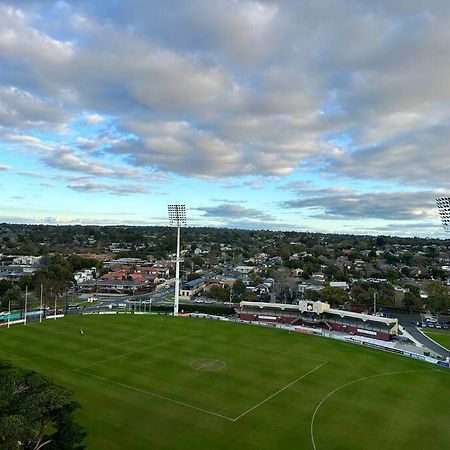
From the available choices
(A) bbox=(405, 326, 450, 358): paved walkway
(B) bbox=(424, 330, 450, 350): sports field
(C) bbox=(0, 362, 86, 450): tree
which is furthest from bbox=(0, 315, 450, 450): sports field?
(B) bbox=(424, 330, 450, 350): sports field

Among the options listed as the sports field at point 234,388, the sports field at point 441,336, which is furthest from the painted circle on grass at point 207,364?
the sports field at point 441,336

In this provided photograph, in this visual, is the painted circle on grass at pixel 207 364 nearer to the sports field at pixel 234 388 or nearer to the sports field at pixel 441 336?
the sports field at pixel 234 388

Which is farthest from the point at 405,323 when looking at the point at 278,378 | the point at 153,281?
the point at 153,281

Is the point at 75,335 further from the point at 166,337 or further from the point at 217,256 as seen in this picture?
the point at 217,256

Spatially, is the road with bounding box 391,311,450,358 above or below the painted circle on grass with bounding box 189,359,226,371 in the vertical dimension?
below

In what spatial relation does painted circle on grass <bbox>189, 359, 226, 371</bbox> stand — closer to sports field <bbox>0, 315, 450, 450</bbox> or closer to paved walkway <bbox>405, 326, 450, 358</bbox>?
sports field <bbox>0, 315, 450, 450</bbox>

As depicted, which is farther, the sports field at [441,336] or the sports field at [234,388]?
the sports field at [441,336]

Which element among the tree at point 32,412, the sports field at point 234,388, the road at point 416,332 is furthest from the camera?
the road at point 416,332
